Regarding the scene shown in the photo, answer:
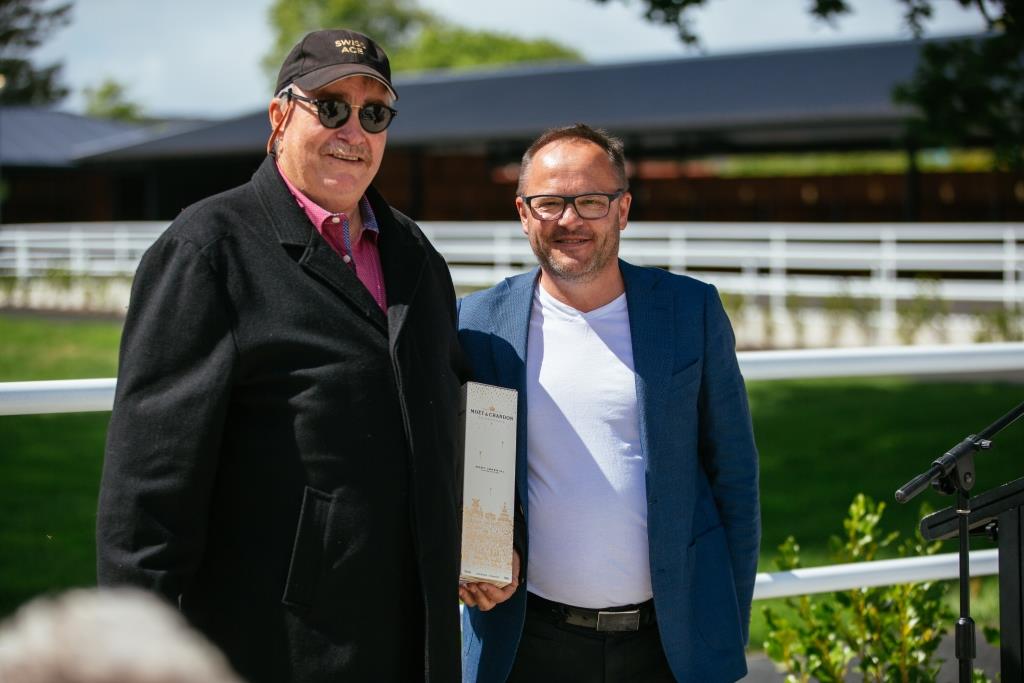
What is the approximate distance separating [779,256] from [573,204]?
15.1 metres

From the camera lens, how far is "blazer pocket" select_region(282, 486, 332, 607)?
1989 millimetres

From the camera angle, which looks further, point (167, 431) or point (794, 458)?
point (794, 458)

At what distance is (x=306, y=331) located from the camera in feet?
6.56

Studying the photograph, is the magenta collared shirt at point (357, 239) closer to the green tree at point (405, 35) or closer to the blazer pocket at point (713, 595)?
the blazer pocket at point (713, 595)

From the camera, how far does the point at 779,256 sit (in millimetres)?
17156

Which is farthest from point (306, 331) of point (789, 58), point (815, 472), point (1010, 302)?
point (789, 58)

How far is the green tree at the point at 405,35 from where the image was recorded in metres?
85.1

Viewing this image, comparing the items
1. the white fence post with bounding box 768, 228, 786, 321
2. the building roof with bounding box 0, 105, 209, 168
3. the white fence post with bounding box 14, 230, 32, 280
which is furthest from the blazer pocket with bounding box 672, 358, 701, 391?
the building roof with bounding box 0, 105, 209, 168

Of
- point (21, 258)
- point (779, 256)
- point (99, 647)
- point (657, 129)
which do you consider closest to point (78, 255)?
point (21, 258)

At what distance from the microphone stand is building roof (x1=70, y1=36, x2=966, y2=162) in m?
18.2

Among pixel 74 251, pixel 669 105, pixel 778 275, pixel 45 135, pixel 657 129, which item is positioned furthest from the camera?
pixel 45 135

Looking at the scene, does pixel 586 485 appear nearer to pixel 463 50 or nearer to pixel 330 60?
pixel 330 60

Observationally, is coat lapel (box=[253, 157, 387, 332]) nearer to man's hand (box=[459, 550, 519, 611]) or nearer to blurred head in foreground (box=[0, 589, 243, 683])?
man's hand (box=[459, 550, 519, 611])

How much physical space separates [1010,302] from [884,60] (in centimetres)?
1213
